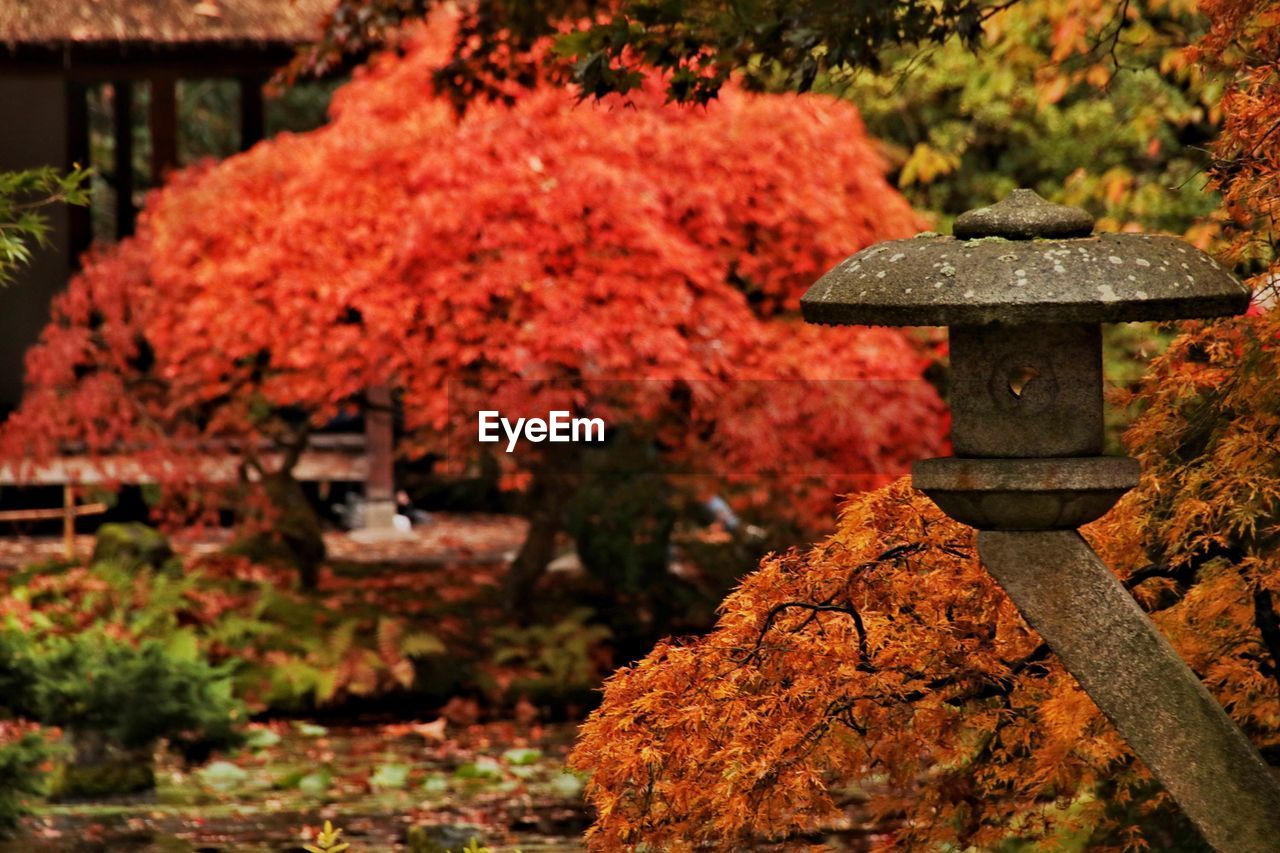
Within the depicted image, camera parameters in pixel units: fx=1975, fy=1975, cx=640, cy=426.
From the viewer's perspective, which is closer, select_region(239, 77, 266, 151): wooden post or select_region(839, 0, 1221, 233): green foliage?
select_region(839, 0, 1221, 233): green foliage

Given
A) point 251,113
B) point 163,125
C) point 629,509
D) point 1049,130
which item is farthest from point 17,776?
point 1049,130

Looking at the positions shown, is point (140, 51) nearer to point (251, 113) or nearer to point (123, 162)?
point (251, 113)

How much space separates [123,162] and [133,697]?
356 inches

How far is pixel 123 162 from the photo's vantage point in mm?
17047

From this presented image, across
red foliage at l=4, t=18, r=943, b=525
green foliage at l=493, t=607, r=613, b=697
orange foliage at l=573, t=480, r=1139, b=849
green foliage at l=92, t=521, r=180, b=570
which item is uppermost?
red foliage at l=4, t=18, r=943, b=525

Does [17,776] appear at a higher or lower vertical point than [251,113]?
lower

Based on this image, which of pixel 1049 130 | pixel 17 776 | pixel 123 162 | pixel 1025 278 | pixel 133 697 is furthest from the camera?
pixel 123 162

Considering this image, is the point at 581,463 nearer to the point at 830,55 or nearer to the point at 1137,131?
the point at 1137,131

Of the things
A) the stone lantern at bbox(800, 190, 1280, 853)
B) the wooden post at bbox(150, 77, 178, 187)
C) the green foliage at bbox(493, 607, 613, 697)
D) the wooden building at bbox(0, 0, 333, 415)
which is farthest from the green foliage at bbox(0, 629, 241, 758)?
the wooden post at bbox(150, 77, 178, 187)

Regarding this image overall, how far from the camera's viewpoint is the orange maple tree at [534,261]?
10727mm

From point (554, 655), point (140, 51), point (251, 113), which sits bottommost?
point (554, 655)

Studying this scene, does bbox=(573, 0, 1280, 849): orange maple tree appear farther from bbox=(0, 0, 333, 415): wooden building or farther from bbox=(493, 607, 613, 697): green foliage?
bbox=(0, 0, 333, 415): wooden building

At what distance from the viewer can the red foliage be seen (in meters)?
10.7

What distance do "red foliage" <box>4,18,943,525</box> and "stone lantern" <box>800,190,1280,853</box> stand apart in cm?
625
